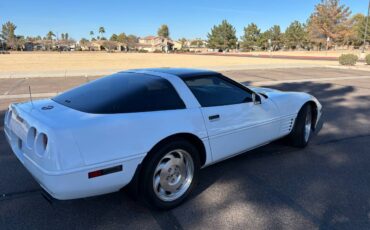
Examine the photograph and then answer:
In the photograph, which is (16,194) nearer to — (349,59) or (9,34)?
(349,59)

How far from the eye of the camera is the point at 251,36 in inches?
4333

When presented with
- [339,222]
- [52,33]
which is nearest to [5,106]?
[339,222]

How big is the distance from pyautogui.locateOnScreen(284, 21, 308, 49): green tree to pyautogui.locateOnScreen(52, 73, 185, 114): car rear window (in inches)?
4110

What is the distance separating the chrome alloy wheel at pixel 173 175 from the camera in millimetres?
3080

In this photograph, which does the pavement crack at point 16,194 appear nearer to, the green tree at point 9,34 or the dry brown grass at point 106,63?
the dry brown grass at point 106,63

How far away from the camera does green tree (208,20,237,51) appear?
112 m

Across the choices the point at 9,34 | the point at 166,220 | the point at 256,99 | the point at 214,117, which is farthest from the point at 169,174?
the point at 9,34

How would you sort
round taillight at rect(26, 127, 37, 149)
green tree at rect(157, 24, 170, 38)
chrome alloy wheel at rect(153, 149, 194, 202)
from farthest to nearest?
green tree at rect(157, 24, 170, 38) < chrome alloy wheel at rect(153, 149, 194, 202) < round taillight at rect(26, 127, 37, 149)

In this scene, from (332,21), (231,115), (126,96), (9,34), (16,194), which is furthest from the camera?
(9,34)

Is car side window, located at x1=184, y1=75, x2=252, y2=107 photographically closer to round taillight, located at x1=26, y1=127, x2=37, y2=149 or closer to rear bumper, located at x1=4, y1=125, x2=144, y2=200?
rear bumper, located at x1=4, y1=125, x2=144, y2=200

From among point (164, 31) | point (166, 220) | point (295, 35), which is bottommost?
point (166, 220)

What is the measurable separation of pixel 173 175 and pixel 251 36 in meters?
113

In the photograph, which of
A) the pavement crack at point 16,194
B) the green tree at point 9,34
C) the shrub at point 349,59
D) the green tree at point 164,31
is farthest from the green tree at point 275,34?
the pavement crack at point 16,194

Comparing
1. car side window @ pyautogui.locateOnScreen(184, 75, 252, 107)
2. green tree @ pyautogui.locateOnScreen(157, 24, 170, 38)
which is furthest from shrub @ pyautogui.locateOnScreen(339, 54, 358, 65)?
green tree @ pyautogui.locateOnScreen(157, 24, 170, 38)
